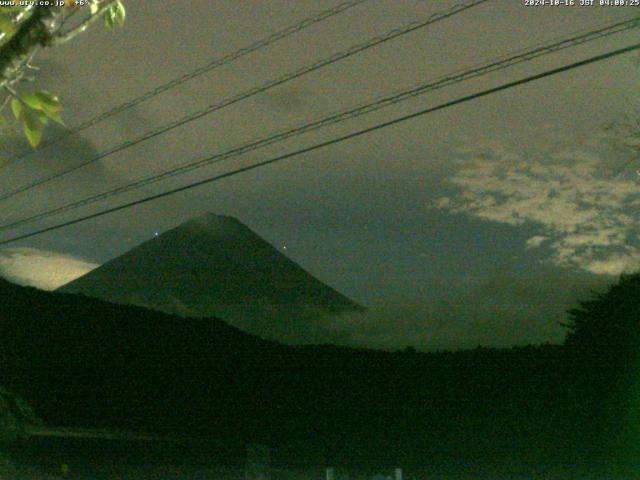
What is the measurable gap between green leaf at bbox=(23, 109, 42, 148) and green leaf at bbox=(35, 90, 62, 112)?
5 cm

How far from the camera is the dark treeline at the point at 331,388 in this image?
1018 centimetres

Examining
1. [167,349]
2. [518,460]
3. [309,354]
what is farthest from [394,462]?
[167,349]

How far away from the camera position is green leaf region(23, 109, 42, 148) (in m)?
2.43

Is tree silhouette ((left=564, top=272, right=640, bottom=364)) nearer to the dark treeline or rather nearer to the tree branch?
the dark treeline

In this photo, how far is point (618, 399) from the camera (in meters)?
9.80

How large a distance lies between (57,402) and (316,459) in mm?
7957

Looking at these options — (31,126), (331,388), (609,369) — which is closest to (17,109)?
(31,126)

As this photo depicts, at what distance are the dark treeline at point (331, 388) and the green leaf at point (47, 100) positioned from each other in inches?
351

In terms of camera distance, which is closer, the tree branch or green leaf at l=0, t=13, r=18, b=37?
green leaf at l=0, t=13, r=18, b=37

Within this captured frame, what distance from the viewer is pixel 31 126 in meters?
2.44

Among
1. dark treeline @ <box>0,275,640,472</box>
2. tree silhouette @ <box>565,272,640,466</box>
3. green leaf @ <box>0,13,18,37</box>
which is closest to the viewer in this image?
green leaf @ <box>0,13,18,37</box>

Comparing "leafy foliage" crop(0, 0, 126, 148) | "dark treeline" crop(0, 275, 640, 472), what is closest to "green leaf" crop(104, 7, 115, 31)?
"leafy foliage" crop(0, 0, 126, 148)

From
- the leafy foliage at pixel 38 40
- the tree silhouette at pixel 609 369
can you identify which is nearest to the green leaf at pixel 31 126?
the leafy foliage at pixel 38 40

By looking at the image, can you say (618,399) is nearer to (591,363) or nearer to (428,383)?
(591,363)
